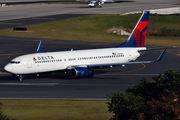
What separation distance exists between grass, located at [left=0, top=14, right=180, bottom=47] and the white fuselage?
30.0 m

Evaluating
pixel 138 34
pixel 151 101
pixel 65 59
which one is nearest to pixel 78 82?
pixel 65 59

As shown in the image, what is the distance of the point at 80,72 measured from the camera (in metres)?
45.6

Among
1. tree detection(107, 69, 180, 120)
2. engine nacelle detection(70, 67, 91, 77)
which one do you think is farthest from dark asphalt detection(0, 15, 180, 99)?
tree detection(107, 69, 180, 120)

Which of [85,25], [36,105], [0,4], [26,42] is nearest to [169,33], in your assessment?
[85,25]

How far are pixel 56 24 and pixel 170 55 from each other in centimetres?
4443

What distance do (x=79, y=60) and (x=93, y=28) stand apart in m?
51.8

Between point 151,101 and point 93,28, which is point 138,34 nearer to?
point 151,101

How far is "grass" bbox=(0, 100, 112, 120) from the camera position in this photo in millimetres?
30375

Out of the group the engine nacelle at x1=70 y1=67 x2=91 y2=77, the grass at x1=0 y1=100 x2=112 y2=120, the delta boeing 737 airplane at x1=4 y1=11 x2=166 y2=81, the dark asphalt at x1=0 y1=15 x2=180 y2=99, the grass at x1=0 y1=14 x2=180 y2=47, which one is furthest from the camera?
the grass at x1=0 y1=14 x2=180 y2=47

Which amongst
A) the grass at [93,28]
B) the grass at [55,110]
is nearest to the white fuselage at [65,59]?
the grass at [55,110]

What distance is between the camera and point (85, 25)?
10069cm

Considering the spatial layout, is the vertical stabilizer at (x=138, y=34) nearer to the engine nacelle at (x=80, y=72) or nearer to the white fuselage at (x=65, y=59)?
the white fuselage at (x=65, y=59)

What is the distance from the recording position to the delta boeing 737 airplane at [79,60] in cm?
4397

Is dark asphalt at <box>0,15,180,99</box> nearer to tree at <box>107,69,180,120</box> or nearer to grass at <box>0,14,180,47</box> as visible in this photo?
tree at <box>107,69,180,120</box>
